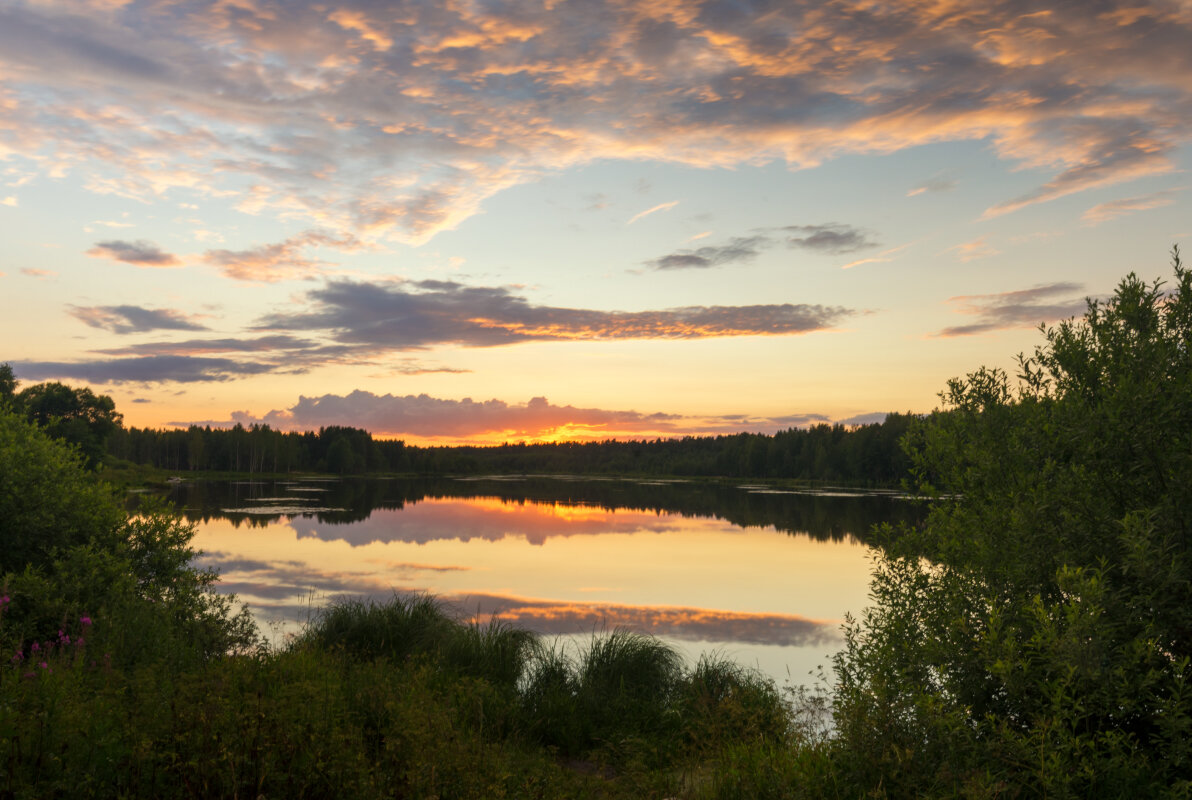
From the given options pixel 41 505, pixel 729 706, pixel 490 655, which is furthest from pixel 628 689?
pixel 41 505

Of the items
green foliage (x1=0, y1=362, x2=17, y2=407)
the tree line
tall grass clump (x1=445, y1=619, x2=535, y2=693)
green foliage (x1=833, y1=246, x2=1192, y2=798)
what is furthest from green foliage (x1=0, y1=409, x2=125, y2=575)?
the tree line

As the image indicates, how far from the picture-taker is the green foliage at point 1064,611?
17.4 feet

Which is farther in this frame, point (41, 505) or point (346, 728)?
point (41, 505)

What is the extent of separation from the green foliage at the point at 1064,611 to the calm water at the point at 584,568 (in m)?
9.22

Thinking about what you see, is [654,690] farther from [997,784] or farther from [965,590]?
[997,784]

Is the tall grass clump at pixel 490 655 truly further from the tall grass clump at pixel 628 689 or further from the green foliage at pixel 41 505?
the green foliage at pixel 41 505

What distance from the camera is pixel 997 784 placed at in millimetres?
5230

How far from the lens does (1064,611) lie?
6.12 m

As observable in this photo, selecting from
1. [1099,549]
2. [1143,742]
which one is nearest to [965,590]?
[1099,549]

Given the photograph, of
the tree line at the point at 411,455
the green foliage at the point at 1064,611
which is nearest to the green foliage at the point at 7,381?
the green foliage at the point at 1064,611

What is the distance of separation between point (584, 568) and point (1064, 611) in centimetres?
2426

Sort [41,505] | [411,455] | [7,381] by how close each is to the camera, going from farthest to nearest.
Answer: [411,455] → [7,381] → [41,505]

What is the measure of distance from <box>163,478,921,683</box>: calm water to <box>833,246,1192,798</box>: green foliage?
363 inches

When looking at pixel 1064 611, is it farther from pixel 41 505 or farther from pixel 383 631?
pixel 41 505
